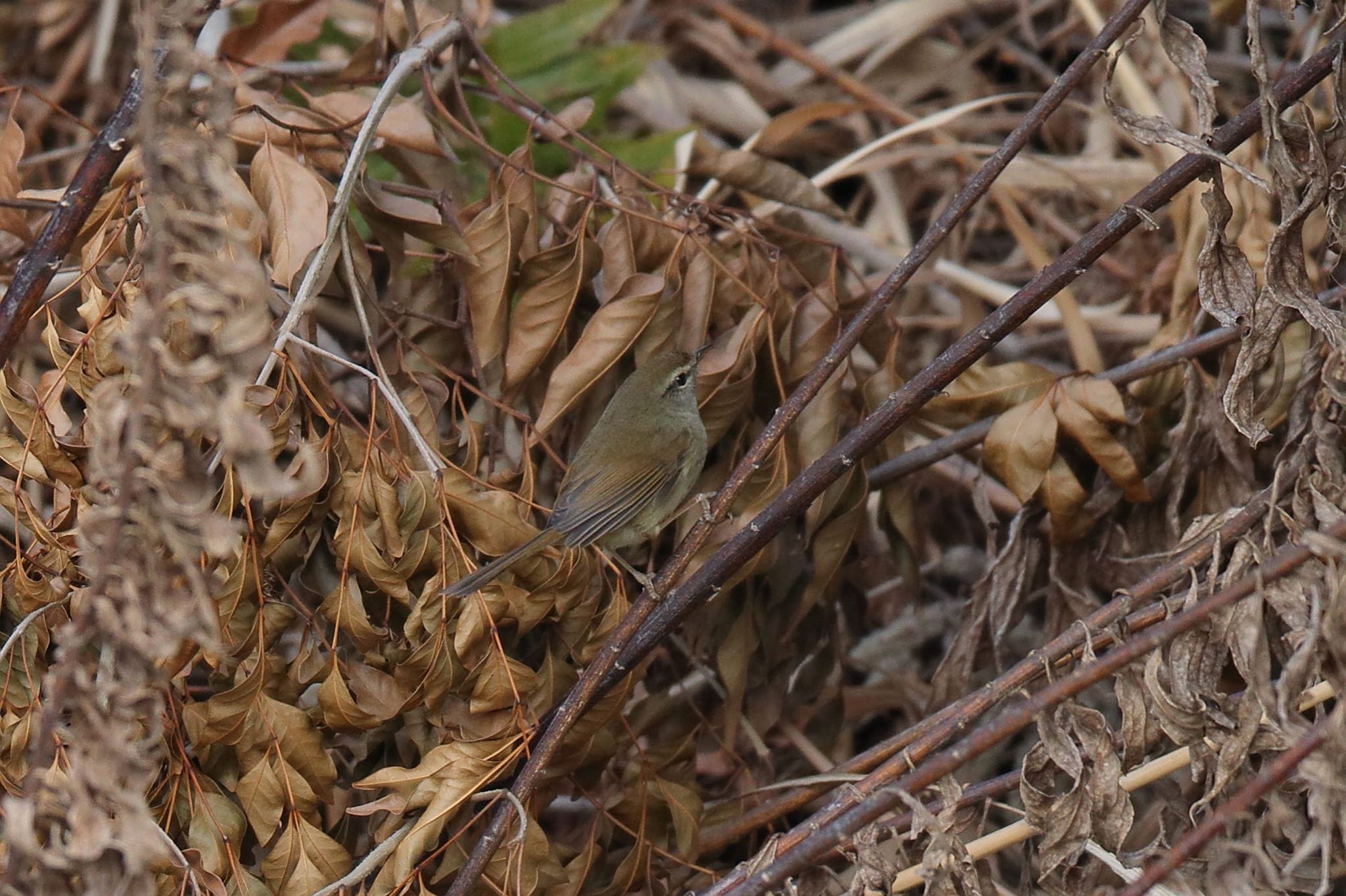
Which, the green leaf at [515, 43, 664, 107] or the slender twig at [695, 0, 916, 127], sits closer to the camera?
the green leaf at [515, 43, 664, 107]

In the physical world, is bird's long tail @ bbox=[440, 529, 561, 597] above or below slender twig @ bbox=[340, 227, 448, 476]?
below

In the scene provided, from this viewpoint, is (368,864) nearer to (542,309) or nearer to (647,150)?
(542,309)

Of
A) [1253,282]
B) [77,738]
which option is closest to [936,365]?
[1253,282]

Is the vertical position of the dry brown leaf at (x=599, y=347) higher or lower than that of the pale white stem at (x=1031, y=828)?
higher

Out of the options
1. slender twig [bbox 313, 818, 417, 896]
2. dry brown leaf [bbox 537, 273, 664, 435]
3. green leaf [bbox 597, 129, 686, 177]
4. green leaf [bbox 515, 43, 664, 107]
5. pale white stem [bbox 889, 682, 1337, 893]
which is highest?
dry brown leaf [bbox 537, 273, 664, 435]

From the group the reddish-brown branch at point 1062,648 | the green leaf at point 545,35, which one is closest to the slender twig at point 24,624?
the reddish-brown branch at point 1062,648

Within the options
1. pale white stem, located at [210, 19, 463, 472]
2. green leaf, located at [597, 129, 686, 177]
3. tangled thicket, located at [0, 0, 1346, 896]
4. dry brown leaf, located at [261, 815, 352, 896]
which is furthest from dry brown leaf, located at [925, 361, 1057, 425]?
dry brown leaf, located at [261, 815, 352, 896]

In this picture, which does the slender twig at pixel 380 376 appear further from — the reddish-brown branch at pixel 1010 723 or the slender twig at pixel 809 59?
the slender twig at pixel 809 59

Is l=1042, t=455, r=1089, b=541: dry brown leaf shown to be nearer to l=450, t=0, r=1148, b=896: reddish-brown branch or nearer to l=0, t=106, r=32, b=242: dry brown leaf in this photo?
l=450, t=0, r=1148, b=896: reddish-brown branch
